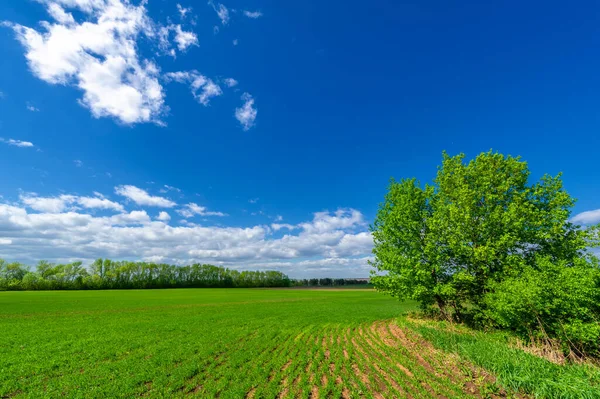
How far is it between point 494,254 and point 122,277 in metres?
176

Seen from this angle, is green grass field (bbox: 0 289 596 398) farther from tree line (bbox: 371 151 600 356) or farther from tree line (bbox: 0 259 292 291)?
tree line (bbox: 0 259 292 291)

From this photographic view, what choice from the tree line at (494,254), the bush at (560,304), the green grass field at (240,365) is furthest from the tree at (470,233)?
the green grass field at (240,365)

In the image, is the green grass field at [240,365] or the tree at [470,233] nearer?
the green grass field at [240,365]

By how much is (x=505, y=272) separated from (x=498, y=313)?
12.4 feet

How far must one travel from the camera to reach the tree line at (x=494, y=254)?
1686 centimetres

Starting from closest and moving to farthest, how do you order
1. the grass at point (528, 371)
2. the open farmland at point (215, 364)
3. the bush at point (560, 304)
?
the grass at point (528, 371) → the open farmland at point (215, 364) → the bush at point (560, 304)

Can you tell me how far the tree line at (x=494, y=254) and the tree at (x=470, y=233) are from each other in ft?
0.28

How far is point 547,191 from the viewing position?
22750 mm

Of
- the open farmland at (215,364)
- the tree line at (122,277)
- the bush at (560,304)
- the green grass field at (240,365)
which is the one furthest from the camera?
the tree line at (122,277)

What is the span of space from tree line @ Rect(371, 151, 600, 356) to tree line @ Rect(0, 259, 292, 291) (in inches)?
6204

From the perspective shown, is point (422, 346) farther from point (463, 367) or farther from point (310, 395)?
point (310, 395)

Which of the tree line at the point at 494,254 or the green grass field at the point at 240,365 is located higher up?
the tree line at the point at 494,254

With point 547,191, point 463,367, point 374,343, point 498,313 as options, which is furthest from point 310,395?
point 547,191

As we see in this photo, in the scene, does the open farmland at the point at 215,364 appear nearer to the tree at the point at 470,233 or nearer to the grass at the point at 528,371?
the grass at the point at 528,371
